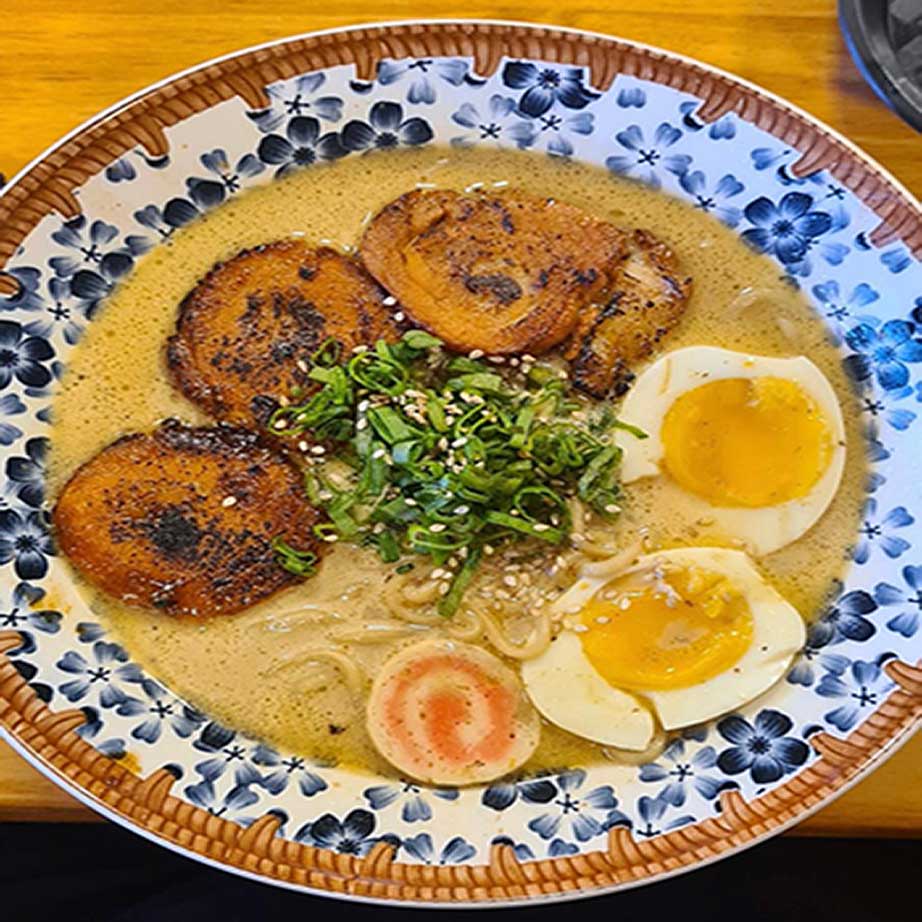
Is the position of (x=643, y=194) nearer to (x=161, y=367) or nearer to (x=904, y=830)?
(x=161, y=367)

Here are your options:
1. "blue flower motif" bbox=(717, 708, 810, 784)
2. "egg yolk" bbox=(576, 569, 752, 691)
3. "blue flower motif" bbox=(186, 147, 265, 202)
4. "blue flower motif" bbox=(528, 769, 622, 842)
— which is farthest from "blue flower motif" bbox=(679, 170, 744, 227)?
"blue flower motif" bbox=(528, 769, 622, 842)

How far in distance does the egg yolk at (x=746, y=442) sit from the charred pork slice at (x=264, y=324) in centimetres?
60

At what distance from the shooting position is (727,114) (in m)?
2.14

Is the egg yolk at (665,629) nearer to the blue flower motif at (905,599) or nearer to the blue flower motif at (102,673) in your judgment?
the blue flower motif at (905,599)

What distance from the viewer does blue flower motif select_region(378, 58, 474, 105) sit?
7.16 ft

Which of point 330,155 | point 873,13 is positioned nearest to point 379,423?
point 330,155

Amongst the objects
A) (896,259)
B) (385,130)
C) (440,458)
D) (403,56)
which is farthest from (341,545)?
(896,259)

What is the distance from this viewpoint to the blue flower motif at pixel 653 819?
1.79 m

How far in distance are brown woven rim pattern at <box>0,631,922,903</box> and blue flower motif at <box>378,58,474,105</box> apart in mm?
1318

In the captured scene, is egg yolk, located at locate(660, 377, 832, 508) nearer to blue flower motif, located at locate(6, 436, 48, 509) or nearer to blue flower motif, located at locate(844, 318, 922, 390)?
blue flower motif, located at locate(844, 318, 922, 390)

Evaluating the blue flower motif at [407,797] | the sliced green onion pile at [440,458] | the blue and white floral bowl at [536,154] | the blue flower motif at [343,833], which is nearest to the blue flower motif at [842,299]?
the blue and white floral bowl at [536,154]

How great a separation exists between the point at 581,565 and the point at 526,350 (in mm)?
431

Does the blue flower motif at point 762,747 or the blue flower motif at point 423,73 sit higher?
the blue flower motif at point 423,73

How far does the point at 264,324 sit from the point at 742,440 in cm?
95
